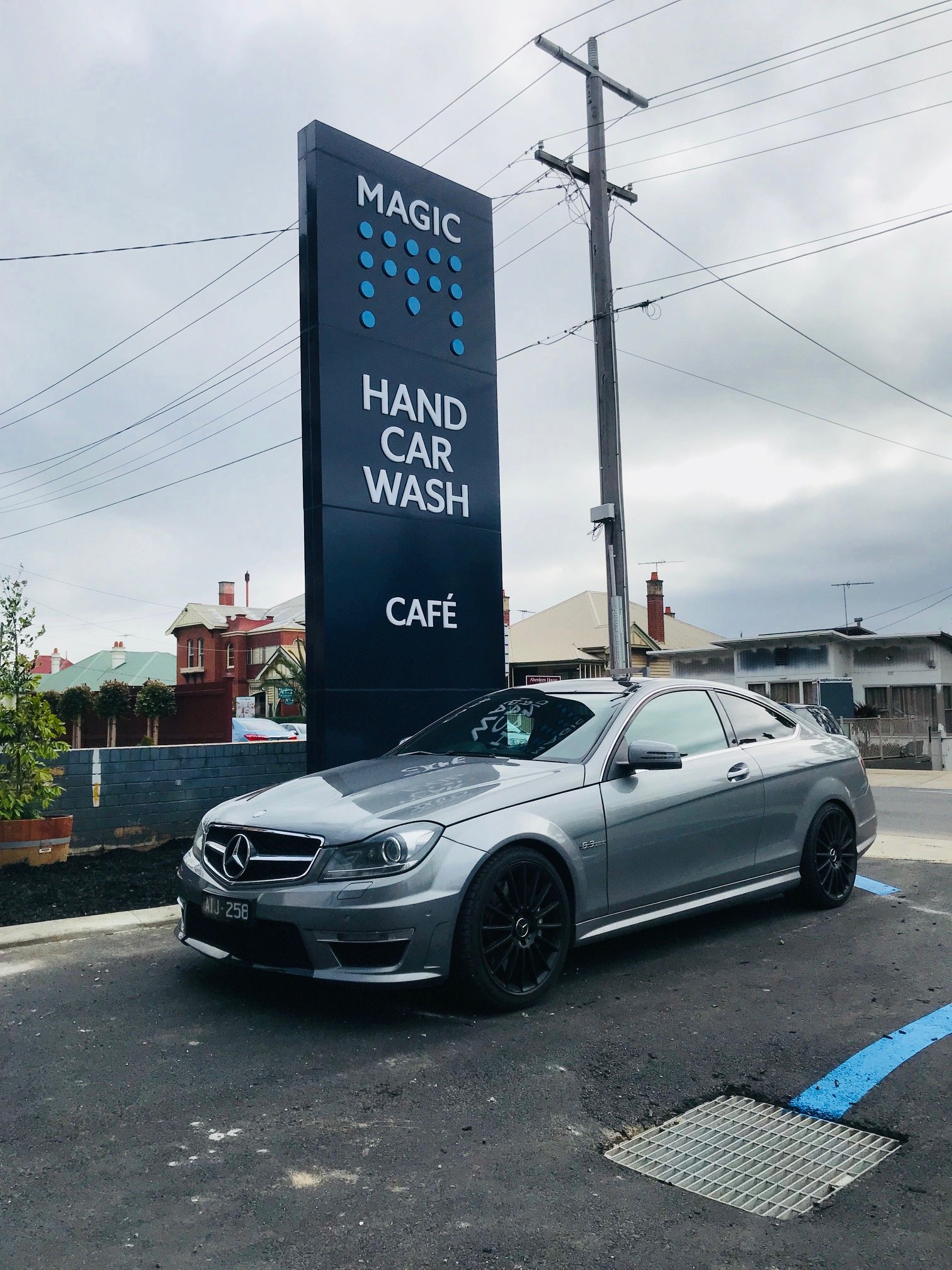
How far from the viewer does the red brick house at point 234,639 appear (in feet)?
190

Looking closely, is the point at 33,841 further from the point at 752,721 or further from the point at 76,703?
the point at 76,703

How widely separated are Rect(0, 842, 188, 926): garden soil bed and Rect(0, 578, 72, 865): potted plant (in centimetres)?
16

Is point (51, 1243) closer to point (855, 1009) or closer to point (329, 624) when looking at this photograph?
point (855, 1009)

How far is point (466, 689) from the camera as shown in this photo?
9219 mm

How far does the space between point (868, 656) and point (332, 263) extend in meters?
29.5

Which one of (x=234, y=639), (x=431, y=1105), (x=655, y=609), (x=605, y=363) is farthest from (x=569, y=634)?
(x=431, y=1105)

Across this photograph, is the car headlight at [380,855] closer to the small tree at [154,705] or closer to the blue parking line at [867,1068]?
the blue parking line at [867,1068]

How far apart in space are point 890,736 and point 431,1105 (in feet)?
85.8

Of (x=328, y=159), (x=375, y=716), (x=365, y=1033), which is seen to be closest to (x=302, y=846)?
(x=365, y=1033)

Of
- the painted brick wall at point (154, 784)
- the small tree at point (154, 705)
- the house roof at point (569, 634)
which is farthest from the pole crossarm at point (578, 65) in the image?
the house roof at point (569, 634)

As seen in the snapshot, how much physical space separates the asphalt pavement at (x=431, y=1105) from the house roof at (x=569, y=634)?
3435 cm

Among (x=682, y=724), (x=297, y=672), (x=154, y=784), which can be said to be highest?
(x=297, y=672)

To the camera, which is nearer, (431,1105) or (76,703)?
(431,1105)

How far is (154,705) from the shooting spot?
31922mm
